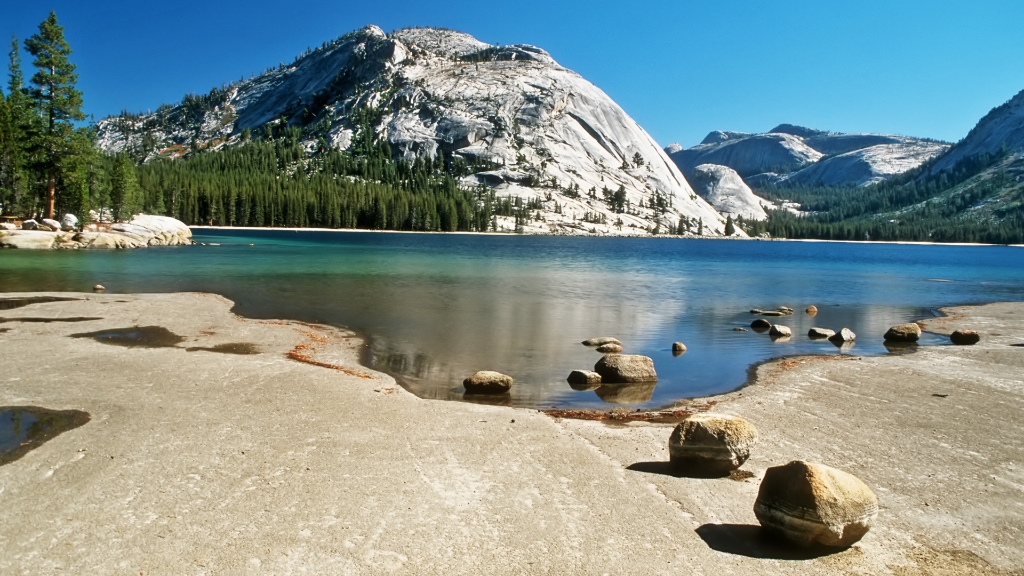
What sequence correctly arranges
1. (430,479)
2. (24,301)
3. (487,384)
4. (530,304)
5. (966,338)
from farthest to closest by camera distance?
(530,304)
(24,301)
(966,338)
(487,384)
(430,479)

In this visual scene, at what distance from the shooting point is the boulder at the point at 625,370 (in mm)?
20750

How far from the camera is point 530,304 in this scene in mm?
42125

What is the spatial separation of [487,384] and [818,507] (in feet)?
37.3

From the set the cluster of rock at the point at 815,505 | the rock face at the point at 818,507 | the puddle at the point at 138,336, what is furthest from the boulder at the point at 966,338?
the puddle at the point at 138,336

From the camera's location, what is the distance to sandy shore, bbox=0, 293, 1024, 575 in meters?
8.58

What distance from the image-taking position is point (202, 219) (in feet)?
531

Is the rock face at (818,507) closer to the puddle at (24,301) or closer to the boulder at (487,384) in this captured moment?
the boulder at (487,384)

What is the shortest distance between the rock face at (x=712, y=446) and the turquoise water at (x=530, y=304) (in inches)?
245

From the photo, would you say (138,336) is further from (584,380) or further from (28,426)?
(584,380)

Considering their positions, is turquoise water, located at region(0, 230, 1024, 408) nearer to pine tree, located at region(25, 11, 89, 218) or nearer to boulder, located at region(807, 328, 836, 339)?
boulder, located at region(807, 328, 836, 339)

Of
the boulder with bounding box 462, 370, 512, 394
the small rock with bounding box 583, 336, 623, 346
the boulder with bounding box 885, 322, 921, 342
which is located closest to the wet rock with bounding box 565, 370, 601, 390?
the boulder with bounding box 462, 370, 512, 394

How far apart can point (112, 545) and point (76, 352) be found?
1488 cm

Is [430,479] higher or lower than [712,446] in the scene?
lower

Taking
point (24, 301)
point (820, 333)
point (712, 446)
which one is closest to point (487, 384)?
point (712, 446)
